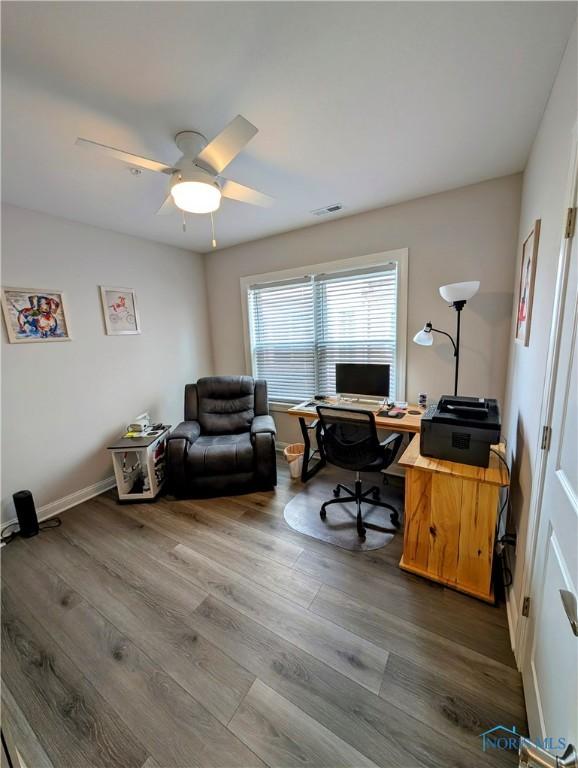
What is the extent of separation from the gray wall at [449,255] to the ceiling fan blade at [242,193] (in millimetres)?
1303

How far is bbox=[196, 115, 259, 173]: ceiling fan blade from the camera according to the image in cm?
124

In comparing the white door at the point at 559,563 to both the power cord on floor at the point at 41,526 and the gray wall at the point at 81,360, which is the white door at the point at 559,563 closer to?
the power cord on floor at the point at 41,526

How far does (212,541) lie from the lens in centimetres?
215

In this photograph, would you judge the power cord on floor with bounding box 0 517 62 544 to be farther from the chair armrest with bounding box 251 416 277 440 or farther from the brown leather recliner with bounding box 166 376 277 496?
the chair armrest with bounding box 251 416 277 440

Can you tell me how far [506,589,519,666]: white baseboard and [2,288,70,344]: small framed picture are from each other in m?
3.64

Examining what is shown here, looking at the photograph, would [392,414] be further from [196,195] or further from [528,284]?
[196,195]

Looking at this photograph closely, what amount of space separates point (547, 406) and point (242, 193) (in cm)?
188

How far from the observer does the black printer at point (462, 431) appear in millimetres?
1570

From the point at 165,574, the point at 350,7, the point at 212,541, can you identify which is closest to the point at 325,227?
the point at 350,7

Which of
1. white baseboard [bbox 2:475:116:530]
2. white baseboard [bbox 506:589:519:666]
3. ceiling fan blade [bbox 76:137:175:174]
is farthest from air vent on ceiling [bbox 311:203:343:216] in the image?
white baseboard [bbox 2:475:116:530]

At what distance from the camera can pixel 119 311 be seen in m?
2.98

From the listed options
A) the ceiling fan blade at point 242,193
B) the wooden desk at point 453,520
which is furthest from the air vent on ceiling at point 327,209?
the wooden desk at point 453,520

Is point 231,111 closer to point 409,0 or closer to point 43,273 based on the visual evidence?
point 409,0

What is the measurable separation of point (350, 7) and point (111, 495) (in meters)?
3.63
